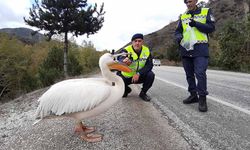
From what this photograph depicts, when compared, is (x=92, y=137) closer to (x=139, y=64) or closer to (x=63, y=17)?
(x=139, y=64)

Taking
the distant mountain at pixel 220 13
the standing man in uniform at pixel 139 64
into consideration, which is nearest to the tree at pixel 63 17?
the standing man in uniform at pixel 139 64

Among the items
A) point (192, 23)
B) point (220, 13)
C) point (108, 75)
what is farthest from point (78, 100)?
point (220, 13)

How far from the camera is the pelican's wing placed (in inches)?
134

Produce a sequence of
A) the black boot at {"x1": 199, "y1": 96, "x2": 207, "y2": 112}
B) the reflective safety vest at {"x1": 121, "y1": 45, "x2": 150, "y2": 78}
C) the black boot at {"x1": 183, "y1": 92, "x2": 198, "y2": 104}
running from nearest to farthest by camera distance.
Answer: the black boot at {"x1": 199, "y1": 96, "x2": 207, "y2": 112} → the black boot at {"x1": 183, "y1": 92, "x2": 198, "y2": 104} → the reflective safety vest at {"x1": 121, "y1": 45, "x2": 150, "y2": 78}

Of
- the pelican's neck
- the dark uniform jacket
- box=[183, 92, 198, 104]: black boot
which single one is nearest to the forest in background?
box=[183, 92, 198, 104]: black boot

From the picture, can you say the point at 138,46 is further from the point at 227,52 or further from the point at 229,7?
the point at 229,7

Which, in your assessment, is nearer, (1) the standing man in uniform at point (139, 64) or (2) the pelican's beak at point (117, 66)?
(2) the pelican's beak at point (117, 66)

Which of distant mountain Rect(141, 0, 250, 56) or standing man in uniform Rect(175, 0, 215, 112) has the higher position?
distant mountain Rect(141, 0, 250, 56)

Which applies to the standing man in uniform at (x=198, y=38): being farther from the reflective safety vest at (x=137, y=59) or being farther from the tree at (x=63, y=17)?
the tree at (x=63, y=17)

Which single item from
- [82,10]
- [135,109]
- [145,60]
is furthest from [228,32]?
[135,109]

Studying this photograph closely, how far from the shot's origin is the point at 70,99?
3.41 meters

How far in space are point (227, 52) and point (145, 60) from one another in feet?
59.0

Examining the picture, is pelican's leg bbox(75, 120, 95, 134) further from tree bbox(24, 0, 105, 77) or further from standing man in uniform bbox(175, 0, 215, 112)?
tree bbox(24, 0, 105, 77)

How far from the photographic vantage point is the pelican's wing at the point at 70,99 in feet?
11.2
